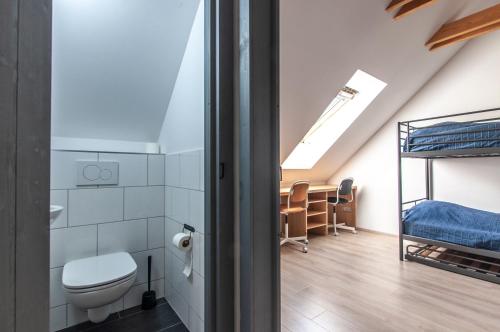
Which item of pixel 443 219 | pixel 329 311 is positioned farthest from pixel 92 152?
pixel 443 219

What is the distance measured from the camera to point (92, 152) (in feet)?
5.23

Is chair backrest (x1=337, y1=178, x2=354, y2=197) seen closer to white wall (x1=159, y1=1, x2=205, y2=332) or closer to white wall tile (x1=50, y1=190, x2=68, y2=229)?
white wall (x1=159, y1=1, x2=205, y2=332)

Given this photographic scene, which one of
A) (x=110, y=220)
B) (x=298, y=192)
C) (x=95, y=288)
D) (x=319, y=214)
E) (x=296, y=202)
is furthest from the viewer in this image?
(x=319, y=214)

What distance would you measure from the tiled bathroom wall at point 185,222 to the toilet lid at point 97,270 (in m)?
0.29

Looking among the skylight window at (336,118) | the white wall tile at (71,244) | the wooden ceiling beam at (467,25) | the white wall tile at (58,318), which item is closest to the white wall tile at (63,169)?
the white wall tile at (71,244)

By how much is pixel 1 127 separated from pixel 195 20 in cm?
118

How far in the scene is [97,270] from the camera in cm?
134

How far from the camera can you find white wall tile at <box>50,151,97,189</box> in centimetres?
148

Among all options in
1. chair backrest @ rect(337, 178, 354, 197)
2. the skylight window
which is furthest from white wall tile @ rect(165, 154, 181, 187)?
chair backrest @ rect(337, 178, 354, 197)

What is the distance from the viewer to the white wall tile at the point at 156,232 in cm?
177

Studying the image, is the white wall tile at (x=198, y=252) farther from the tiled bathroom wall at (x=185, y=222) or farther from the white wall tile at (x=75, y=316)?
the white wall tile at (x=75, y=316)

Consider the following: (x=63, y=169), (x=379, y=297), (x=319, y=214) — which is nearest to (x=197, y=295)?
(x=63, y=169)

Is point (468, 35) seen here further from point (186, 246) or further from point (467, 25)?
point (186, 246)

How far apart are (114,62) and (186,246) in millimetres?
1182
